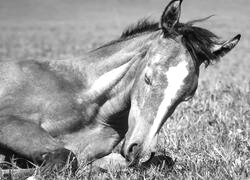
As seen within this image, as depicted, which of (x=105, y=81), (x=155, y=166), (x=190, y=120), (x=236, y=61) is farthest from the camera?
(x=236, y=61)

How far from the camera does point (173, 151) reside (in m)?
5.20

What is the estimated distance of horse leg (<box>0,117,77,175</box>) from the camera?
4.23 metres

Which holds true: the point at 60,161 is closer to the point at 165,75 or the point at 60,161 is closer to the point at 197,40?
the point at 165,75

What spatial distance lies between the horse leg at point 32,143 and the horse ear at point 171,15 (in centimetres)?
151

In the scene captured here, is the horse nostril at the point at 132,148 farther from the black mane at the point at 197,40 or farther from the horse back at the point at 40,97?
the black mane at the point at 197,40

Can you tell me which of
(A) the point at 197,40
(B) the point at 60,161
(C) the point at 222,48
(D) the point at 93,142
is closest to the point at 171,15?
(A) the point at 197,40

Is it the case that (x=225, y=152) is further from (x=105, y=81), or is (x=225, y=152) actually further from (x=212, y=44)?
(x=105, y=81)

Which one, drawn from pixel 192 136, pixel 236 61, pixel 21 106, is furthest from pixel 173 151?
pixel 236 61

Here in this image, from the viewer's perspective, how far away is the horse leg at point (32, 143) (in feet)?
13.9

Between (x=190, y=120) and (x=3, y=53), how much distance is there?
43.1 ft

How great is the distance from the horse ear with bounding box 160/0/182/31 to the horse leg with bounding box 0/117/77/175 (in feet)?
4.96

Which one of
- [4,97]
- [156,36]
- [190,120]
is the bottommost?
[190,120]

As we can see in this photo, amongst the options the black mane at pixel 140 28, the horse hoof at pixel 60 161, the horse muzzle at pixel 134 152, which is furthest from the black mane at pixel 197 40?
the horse hoof at pixel 60 161

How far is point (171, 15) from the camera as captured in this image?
4680 millimetres
